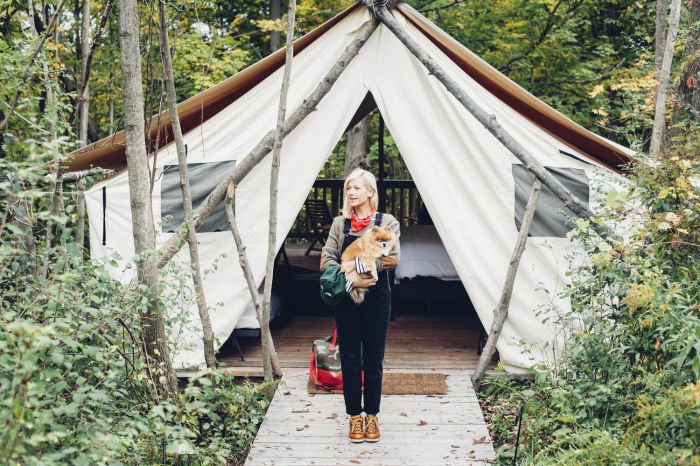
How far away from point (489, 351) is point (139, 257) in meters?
2.62

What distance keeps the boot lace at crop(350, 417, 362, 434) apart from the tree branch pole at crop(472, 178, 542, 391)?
4.09 ft

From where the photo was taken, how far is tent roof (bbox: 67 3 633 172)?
15.8 ft

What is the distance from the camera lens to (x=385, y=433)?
12.5ft

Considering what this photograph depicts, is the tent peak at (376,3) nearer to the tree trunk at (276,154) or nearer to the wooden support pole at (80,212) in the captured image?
the tree trunk at (276,154)

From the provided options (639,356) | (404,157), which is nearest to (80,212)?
(404,157)

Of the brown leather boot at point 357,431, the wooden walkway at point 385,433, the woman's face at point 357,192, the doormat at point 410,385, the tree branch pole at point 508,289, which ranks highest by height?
the woman's face at point 357,192

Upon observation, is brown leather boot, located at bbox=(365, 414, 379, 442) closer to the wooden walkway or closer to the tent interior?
the wooden walkway

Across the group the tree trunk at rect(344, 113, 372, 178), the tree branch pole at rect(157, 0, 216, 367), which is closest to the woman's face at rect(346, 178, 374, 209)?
the tree branch pole at rect(157, 0, 216, 367)

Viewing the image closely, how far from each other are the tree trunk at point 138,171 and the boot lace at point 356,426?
1056mm

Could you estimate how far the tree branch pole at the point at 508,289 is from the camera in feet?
14.9

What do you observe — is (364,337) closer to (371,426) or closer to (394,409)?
(371,426)

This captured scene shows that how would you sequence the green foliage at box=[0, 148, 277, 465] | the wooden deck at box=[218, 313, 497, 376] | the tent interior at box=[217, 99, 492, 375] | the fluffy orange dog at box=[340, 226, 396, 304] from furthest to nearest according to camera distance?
the tent interior at box=[217, 99, 492, 375] → the wooden deck at box=[218, 313, 497, 376] → the fluffy orange dog at box=[340, 226, 396, 304] → the green foliage at box=[0, 148, 277, 465]

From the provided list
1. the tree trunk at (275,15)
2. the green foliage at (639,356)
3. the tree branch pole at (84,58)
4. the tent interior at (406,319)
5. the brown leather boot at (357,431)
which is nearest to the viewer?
the green foliage at (639,356)

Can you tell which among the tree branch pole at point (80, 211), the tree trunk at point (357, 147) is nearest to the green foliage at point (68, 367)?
the tree branch pole at point (80, 211)
